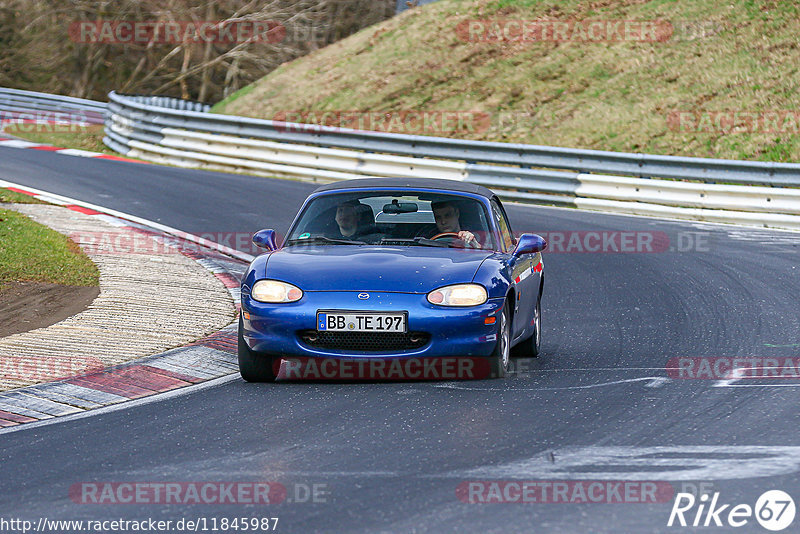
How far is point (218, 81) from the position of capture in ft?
170

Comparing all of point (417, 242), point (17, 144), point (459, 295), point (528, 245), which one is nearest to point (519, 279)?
point (528, 245)

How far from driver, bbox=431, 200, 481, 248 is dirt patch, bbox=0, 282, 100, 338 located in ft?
10.7

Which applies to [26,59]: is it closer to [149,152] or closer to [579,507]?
[149,152]

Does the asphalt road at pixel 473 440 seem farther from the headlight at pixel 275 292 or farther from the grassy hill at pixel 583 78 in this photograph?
the grassy hill at pixel 583 78

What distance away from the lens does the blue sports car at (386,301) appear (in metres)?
7.54

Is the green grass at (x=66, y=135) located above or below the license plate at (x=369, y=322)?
below

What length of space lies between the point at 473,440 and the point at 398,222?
9.77 ft

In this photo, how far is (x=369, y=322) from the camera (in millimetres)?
7504

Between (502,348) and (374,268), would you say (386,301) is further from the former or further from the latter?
(502,348)

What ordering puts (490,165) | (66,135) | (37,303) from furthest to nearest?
(66,135) < (490,165) < (37,303)

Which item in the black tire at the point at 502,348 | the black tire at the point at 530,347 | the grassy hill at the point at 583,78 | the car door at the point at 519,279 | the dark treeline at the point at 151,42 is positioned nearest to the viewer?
the black tire at the point at 502,348

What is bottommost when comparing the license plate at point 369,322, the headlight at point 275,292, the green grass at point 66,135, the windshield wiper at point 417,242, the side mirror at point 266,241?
the green grass at point 66,135

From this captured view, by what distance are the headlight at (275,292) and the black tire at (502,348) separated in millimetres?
1315

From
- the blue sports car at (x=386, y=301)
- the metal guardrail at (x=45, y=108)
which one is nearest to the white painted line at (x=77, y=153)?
the metal guardrail at (x=45, y=108)
